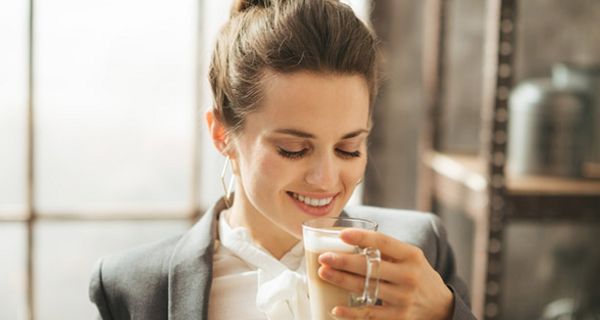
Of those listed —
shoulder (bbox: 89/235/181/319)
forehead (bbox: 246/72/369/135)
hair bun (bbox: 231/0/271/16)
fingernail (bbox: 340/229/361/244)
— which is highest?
hair bun (bbox: 231/0/271/16)

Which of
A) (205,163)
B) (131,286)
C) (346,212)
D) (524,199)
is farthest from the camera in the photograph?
(205,163)

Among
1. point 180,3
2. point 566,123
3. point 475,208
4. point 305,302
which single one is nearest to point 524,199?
point 475,208

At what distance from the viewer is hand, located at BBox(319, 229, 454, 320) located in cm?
104

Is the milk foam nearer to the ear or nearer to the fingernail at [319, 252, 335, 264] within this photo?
the fingernail at [319, 252, 335, 264]

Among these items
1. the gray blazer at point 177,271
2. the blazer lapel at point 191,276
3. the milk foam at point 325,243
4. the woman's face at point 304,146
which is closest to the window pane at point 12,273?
the gray blazer at point 177,271

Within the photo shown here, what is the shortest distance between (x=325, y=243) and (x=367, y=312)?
13 cm

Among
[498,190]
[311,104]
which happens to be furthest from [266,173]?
[498,190]

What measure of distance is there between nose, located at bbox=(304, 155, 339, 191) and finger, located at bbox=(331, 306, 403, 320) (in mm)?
223

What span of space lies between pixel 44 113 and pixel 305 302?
1.61m

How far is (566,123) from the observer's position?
2193 millimetres

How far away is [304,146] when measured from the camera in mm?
1265

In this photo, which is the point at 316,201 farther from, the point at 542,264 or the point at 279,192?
the point at 542,264

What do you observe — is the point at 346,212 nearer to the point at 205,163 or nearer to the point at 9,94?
the point at 205,163

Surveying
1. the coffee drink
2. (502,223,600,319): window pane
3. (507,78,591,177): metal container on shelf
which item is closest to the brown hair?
the coffee drink
